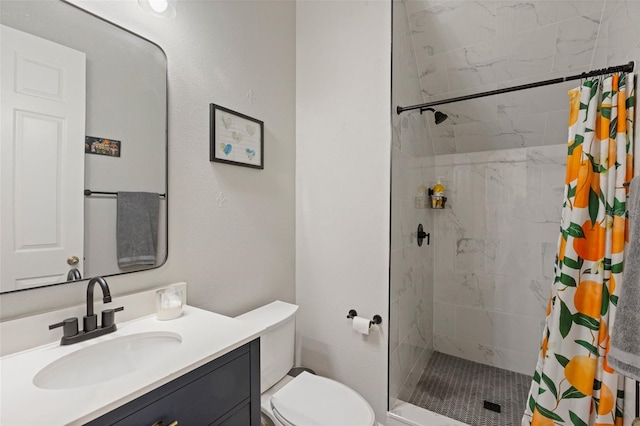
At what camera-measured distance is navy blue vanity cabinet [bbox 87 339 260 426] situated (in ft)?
2.43

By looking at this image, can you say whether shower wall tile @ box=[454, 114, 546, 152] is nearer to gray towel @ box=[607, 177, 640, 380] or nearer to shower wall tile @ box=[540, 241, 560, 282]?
shower wall tile @ box=[540, 241, 560, 282]

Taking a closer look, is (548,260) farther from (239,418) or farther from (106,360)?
(106,360)

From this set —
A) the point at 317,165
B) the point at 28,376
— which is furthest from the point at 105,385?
the point at 317,165

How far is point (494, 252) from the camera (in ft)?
8.10

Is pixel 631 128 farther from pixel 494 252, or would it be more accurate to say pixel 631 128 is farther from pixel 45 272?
pixel 45 272

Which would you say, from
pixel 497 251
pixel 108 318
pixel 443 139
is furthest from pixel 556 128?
pixel 108 318

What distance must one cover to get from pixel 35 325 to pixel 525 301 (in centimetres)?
286

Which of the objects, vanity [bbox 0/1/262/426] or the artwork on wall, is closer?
vanity [bbox 0/1/262/426]

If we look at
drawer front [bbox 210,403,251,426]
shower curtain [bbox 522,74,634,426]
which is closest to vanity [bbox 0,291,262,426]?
drawer front [bbox 210,403,251,426]

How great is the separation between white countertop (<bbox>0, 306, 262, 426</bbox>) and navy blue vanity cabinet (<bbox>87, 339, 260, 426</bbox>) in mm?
30

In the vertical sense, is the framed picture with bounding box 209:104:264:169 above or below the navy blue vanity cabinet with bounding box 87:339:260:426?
above

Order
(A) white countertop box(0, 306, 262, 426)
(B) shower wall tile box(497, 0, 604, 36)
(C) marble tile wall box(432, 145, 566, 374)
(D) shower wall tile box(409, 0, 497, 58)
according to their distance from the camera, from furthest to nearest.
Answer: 1. (C) marble tile wall box(432, 145, 566, 374)
2. (D) shower wall tile box(409, 0, 497, 58)
3. (B) shower wall tile box(497, 0, 604, 36)
4. (A) white countertop box(0, 306, 262, 426)

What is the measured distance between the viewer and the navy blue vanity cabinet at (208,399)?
740 mm

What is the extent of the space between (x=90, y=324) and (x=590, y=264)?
Answer: 1937 millimetres
